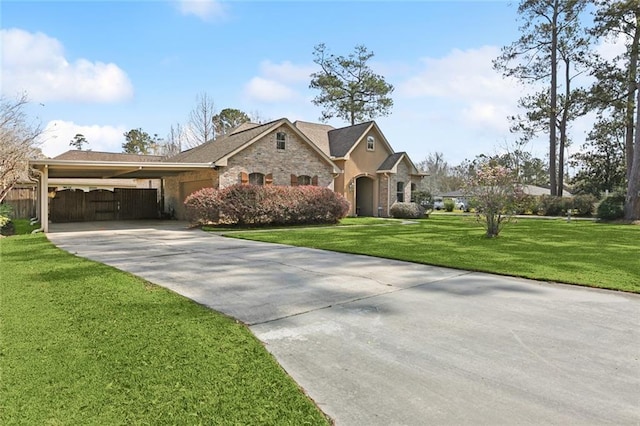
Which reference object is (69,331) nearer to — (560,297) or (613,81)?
(560,297)

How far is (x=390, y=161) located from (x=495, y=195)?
14.6 meters

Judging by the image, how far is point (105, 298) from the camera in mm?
5195

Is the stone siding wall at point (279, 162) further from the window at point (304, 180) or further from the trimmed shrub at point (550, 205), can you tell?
the trimmed shrub at point (550, 205)

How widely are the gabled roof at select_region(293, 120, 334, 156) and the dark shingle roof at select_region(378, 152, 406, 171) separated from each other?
378 centimetres

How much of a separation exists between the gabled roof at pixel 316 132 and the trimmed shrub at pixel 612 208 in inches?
661

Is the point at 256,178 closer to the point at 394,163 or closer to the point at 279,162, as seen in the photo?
the point at 279,162

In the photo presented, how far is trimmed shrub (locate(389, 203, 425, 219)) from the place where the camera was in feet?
80.8

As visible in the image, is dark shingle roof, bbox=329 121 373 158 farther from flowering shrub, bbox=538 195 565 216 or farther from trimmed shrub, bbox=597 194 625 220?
flowering shrub, bbox=538 195 565 216

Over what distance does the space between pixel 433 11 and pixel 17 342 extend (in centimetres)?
1282

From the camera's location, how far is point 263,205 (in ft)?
57.2

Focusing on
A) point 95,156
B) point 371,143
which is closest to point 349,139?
point 371,143

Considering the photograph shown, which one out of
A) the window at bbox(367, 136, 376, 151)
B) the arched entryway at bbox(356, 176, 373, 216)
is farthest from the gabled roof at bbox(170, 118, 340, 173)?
the arched entryway at bbox(356, 176, 373, 216)

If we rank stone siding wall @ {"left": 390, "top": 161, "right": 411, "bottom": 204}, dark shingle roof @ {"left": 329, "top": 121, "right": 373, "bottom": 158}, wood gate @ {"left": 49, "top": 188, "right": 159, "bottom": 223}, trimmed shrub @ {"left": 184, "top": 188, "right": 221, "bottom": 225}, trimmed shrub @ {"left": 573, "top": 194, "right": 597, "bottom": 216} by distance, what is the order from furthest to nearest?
trimmed shrub @ {"left": 573, "top": 194, "right": 597, "bottom": 216}, stone siding wall @ {"left": 390, "top": 161, "right": 411, "bottom": 204}, dark shingle roof @ {"left": 329, "top": 121, "right": 373, "bottom": 158}, wood gate @ {"left": 49, "top": 188, "right": 159, "bottom": 223}, trimmed shrub @ {"left": 184, "top": 188, "right": 221, "bottom": 225}

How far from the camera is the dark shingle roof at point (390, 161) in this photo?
26047mm
